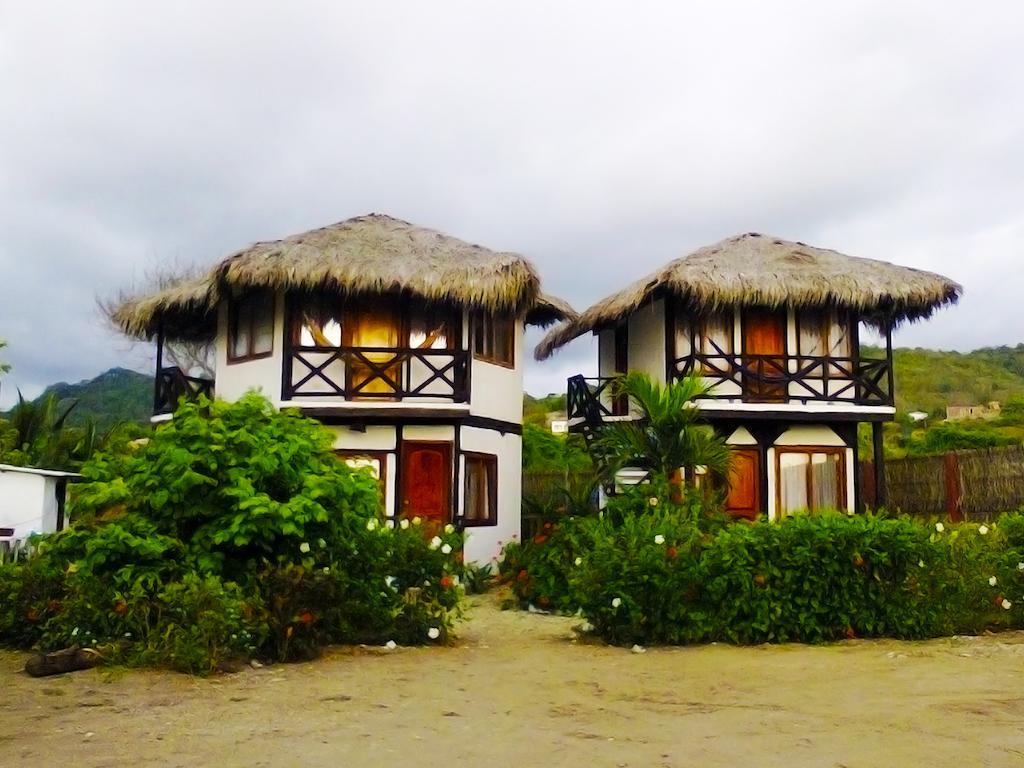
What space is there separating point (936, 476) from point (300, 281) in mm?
10450

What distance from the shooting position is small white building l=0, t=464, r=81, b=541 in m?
13.5

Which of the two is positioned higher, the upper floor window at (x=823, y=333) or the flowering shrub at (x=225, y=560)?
the upper floor window at (x=823, y=333)

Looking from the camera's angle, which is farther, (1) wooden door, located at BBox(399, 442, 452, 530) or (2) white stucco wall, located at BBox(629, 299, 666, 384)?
(2) white stucco wall, located at BBox(629, 299, 666, 384)

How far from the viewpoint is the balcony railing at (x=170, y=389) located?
15.8 metres

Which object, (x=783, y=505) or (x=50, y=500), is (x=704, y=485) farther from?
(x=50, y=500)

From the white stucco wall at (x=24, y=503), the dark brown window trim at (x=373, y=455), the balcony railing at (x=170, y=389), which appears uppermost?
the balcony railing at (x=170, y=389)

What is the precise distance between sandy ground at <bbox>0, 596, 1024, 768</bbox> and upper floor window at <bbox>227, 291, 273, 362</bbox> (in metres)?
7.42

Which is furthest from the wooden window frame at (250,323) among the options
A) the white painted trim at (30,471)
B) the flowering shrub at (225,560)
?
the flowering shrub at (225,560)

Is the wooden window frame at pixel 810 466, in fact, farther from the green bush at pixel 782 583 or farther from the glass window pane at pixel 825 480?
the green bush at pixel 782 583

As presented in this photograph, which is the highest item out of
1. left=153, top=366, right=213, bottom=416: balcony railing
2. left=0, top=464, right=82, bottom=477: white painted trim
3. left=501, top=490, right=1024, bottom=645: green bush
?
left=153, top=366, right=213, bottom=416: balcony railing

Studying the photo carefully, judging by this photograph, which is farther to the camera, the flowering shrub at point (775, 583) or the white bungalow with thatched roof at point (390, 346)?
the white bungalow with thatched roof at point (390, 346)

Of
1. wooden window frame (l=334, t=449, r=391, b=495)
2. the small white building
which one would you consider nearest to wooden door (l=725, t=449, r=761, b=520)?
wooden window frame (l=334, t=449, r=391, b=495)

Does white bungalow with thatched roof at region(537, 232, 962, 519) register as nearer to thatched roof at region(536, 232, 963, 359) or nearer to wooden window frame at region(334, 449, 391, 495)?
thatched roof at region(536, 232, 963, 359)

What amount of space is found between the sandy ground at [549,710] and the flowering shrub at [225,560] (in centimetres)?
30
